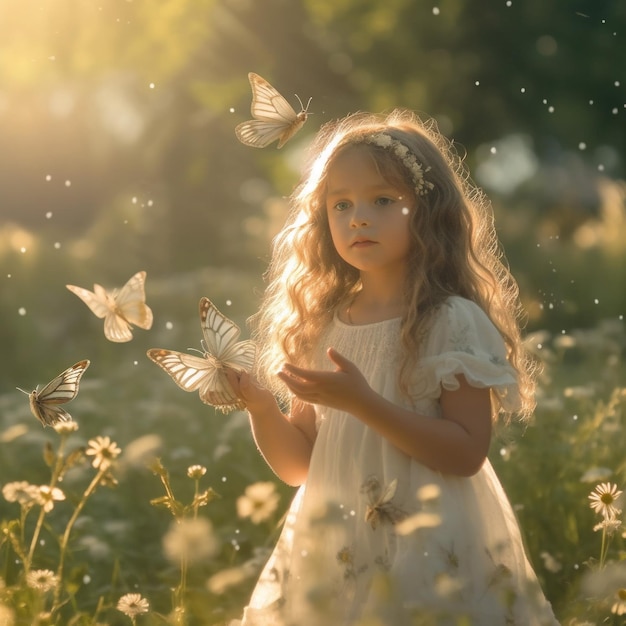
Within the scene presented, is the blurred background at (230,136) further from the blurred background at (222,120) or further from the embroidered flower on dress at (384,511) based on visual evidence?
the embroidered flower on dress at (384,511)

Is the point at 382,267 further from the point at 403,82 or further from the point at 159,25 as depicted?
the point at 403,82

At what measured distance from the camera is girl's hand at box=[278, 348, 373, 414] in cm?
188

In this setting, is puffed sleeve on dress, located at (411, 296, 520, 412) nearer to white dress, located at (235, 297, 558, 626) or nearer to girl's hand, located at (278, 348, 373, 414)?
white dress, located at (235, 297, 558, 626)

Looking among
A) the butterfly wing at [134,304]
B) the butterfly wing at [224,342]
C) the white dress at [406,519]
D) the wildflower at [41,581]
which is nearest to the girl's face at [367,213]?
the white dress at [406,519]

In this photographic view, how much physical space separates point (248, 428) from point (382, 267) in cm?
156

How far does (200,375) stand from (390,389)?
0.36 meters

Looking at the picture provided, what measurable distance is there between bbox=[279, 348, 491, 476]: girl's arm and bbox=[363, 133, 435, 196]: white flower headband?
0.43 m

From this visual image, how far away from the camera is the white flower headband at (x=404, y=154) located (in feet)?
7.18

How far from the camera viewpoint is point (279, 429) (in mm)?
2209

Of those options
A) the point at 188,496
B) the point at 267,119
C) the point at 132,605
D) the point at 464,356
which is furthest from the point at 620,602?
the point at 188,496

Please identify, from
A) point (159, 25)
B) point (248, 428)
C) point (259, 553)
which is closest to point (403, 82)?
point (159, 25)

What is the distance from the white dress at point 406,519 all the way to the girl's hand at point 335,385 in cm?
16

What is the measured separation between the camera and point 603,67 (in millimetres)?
7258

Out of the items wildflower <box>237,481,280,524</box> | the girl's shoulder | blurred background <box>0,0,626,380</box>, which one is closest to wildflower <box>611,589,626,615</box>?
the girl's shoulder
